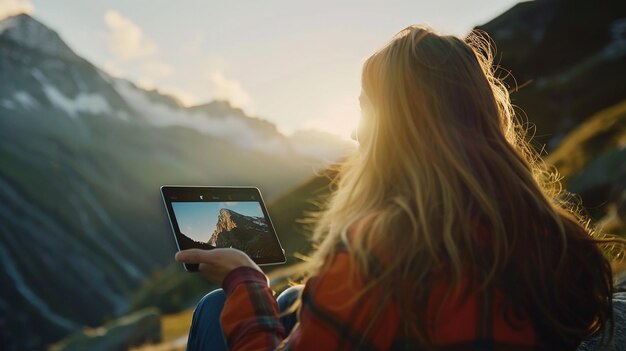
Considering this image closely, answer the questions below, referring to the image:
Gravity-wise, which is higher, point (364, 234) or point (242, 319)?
point (364, 234)

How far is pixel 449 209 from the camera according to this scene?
2.18 m

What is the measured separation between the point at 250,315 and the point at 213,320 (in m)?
0.66

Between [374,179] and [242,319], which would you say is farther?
[242,319]

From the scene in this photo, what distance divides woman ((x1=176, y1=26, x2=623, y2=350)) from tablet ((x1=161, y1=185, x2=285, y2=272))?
3.11 ft

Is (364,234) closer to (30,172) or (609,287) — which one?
(609,287)

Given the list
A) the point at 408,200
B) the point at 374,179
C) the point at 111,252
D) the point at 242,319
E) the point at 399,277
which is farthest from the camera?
the point at 111,252

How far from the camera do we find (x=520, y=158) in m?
2.48

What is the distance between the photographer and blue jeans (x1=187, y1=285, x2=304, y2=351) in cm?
314

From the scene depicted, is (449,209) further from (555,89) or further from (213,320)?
A: (555,89)

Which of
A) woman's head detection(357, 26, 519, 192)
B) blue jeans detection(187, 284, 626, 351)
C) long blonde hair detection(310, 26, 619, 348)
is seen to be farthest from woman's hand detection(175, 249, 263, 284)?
woman's head detection(357, 26, 519, 192)

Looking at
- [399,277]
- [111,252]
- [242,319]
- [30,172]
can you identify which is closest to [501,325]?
[399,277]

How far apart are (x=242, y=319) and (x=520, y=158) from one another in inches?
56.1

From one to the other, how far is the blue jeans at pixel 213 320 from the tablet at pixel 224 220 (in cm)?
44

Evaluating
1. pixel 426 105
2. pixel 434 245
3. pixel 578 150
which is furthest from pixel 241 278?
pixel 578 150
